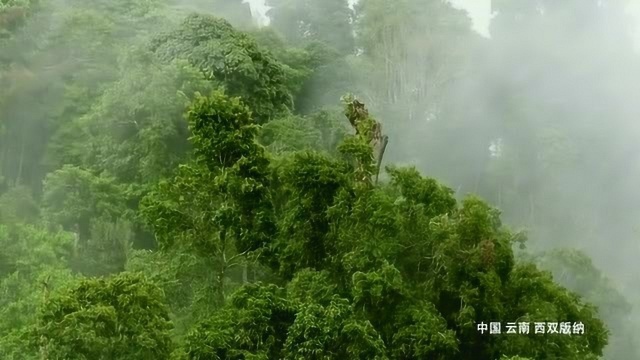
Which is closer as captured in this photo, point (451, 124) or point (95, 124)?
point (95, 124)

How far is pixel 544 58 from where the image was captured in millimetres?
25484

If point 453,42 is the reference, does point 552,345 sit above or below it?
below

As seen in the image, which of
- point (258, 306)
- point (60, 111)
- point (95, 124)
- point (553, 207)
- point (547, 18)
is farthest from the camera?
point (547, 18)

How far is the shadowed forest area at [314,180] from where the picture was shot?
17.8ft

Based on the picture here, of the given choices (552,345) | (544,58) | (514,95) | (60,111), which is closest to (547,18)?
(544,58)

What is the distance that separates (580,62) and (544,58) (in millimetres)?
1222

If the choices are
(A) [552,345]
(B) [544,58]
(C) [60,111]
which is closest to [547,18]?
(B) [544,58]

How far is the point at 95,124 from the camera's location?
40.2ft

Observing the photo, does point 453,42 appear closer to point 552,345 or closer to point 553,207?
point 553,207

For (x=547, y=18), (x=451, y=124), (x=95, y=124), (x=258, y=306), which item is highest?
(x=547, y=18)

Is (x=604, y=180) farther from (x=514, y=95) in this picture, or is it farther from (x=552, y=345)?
(x=552, y=345)

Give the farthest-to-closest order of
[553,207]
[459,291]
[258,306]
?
[553,207], [459,291], [258,306]

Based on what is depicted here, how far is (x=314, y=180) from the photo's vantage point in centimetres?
591

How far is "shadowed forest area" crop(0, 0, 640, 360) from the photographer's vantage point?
5.43 metres
